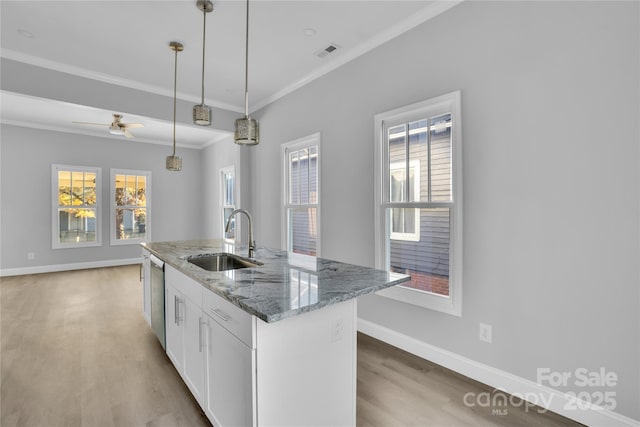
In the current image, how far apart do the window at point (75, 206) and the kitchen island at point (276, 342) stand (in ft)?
19.5

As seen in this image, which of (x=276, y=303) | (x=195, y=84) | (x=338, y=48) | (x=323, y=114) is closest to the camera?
(x=276, y=303)

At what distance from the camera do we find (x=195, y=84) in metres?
4.13

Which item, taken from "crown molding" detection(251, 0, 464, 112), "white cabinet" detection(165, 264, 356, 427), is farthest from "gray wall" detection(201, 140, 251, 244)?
"white cabinet" detection(165, 264, 356, 427)

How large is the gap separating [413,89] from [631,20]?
53.2 inches

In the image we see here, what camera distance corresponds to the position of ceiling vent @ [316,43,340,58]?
3172mm

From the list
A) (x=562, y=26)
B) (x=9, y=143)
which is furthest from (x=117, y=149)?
(x=562, y=26)

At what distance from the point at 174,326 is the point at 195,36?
105 inches

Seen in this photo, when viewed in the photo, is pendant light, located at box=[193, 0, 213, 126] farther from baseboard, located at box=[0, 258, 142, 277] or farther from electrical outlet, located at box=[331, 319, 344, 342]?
baseboard, located at box=[0, 258, 142, 277]

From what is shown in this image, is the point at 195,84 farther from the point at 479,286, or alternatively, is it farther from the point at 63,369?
the point at 479,286

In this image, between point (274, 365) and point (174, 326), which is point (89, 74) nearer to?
point (174, 326)

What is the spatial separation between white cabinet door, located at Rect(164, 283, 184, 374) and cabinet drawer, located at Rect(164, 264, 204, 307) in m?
0.05

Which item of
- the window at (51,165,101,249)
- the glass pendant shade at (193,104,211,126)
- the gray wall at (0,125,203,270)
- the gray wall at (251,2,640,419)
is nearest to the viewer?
the gray wall at (251,2,640,419)

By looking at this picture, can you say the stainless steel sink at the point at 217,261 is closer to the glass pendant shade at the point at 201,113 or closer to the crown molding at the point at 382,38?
the glass pendant shade at the point at 201,113

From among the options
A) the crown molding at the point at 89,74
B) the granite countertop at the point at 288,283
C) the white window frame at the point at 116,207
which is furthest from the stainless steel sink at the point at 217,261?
the white window frame at the point at 116,207
